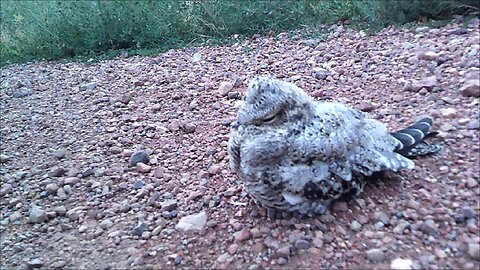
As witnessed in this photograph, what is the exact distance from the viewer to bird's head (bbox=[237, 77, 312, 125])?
6.76 feet

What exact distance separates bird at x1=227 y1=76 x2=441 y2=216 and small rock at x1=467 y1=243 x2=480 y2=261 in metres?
0.41

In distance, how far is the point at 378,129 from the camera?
2.26 m

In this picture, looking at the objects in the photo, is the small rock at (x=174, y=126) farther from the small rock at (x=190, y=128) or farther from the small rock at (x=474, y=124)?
the small rock at (x=474, y=124)

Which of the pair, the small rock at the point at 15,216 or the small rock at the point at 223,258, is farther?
the small rock at the point at 15,216

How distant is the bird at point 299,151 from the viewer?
6.77 feet

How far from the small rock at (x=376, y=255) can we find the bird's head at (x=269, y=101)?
1.98 ft

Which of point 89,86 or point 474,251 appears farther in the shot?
point 89,86

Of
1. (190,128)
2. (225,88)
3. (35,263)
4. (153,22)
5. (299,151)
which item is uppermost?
(153,22)

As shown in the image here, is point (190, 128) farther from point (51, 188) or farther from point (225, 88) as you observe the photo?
point (51, 188)

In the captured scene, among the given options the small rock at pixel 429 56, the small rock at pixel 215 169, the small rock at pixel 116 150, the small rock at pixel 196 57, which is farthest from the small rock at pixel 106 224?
the small rock at pixel 196 57

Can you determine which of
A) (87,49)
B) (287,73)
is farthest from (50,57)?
(287,73)

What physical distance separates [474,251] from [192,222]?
3.75 feet

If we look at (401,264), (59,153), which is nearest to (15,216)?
(59,153)

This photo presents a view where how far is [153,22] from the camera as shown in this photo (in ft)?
16.8
